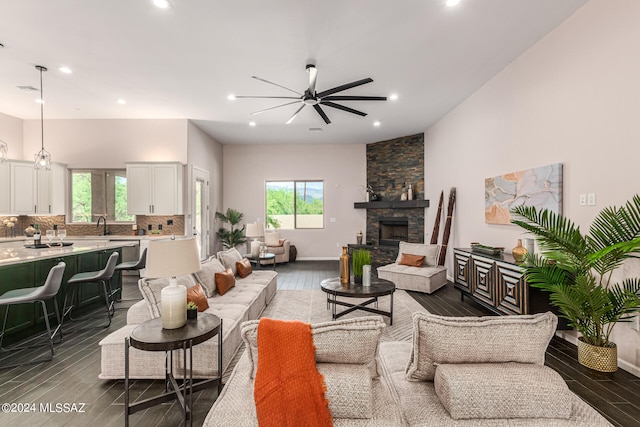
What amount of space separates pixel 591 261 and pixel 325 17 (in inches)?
124

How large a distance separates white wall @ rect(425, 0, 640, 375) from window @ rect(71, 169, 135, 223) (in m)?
7.01

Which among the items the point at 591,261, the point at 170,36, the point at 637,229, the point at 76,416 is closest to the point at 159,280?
the point at 76,416

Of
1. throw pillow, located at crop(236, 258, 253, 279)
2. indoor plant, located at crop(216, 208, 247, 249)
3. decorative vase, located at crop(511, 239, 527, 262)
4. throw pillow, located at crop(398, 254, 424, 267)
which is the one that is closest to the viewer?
decorative vase, located at crop(511, 239, 527, 262)

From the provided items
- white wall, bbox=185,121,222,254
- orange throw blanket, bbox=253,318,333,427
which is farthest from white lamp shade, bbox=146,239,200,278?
white wall, bbox=185,121,222,254

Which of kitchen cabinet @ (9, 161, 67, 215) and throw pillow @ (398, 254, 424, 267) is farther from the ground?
kitchen cabinet @ (9, 161, 67, 215)

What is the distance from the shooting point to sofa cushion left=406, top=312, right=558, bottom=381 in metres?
1.36

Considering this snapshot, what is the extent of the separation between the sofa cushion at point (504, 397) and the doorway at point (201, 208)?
6355mm

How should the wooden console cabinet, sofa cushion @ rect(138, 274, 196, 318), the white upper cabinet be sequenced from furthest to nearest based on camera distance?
the white upper cabinet → the wooden console cabinet → sofa cushion @ rect(138, 274, 196, 318)

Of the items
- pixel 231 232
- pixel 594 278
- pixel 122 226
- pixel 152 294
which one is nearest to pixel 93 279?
pixel 152 294

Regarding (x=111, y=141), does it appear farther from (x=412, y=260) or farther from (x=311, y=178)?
(x=412, y=260)

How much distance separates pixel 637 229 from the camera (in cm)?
228

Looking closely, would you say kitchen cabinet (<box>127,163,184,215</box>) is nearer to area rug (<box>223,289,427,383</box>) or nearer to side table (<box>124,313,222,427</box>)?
area rug (<box>223,289,427,383</box>)

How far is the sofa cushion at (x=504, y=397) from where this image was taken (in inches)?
48.4

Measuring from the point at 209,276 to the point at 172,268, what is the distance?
1700mm
